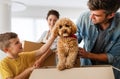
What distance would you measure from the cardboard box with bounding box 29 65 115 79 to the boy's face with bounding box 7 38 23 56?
1.31ft

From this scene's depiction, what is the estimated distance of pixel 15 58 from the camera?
1.54 m

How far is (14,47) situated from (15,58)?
68mm

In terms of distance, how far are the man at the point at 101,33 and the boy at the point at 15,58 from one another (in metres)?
0.25

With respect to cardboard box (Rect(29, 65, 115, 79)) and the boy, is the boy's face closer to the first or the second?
the boy

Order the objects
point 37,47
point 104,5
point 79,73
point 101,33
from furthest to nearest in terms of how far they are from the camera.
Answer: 1. point 37,47
2. point 101,33
3. point 104,5
4. point 79,73

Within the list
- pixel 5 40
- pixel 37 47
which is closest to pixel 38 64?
pixel 37 47

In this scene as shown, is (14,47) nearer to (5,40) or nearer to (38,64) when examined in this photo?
(5,40)

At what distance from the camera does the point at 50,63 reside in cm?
145

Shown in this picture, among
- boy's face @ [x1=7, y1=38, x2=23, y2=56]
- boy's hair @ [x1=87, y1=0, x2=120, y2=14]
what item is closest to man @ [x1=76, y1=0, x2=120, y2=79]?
boy's hair @ [x1=87, y1=0, x2=120, y2=14]

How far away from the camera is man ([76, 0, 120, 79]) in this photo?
52.2 inches

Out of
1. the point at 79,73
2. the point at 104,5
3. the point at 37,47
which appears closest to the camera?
the point at 79,73

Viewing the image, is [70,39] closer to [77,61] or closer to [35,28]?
[77,61]

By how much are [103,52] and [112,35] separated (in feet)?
0.37

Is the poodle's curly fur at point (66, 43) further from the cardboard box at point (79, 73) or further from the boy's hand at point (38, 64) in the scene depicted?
the boy's hand at point (38, 64)
